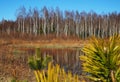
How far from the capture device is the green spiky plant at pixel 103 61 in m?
1.77

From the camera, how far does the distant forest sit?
7938 cm

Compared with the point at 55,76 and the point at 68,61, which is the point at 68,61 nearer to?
the point at 68,61

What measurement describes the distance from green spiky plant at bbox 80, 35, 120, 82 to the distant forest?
242 feet

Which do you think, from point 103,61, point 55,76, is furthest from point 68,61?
point 55,76

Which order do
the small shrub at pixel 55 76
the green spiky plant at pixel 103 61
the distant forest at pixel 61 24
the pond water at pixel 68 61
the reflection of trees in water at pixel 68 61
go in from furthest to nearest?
the distant forest at pixel 61 24 → the reflection of trees in water at pixel 68 61 → the pond water at pixel 68 61 → the green spiky plant at pixel 103 61 → the small shrub at pixel 55 76

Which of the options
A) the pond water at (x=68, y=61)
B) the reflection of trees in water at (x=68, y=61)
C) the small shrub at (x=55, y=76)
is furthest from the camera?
the reflection of trees in water at (x=68, y=61)

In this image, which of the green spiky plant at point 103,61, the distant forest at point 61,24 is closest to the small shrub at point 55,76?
the green spiky plant at point 103,61

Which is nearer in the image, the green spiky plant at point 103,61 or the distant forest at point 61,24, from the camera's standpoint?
the green spiky plant at point 103,61

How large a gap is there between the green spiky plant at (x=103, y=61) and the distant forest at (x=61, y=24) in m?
73.8

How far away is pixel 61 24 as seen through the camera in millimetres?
82562

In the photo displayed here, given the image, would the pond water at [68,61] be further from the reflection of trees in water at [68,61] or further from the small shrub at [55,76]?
the small shrub at [55,76]

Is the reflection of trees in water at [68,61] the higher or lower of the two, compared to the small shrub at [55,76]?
lower

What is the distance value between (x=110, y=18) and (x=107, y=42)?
8961cm

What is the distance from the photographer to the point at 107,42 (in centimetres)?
185
